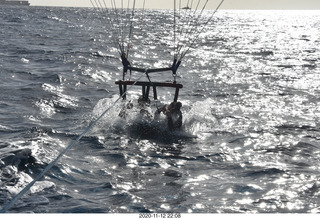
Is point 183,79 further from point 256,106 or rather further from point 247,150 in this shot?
point 247,150

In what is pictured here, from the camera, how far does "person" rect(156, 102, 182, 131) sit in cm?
1143

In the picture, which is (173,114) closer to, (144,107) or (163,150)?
(144,107)

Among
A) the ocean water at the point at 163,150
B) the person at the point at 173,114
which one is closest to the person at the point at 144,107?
the ocean water at the point at 163,150

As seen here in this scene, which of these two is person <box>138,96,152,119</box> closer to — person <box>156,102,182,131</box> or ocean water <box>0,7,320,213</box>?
ocean water <box>0,7,320,213</box>

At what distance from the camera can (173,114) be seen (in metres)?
11.6

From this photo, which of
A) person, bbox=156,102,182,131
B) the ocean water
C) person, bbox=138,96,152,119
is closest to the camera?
the ocean water

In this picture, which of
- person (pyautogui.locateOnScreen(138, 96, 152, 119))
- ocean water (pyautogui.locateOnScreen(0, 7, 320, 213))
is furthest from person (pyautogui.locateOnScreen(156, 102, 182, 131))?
person (pyautogui.locateOnScreen(138, 96, 152, 119))

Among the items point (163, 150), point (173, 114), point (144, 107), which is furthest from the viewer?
point (144, 107)

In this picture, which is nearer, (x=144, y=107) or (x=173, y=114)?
(x=173, y=114)

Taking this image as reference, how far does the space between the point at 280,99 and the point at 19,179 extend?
12329mm

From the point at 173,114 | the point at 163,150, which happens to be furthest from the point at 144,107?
the point at 163,150

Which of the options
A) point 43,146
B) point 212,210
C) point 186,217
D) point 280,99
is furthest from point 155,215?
point 280,99

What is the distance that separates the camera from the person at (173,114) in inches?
450

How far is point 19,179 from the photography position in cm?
780
